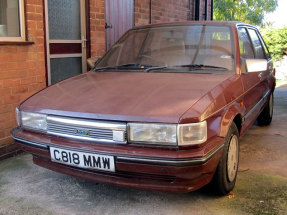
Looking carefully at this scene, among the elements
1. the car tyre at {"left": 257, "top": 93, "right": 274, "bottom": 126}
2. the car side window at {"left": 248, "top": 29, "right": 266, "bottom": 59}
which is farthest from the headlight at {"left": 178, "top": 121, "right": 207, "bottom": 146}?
the car tyre at {"left": 257, "top": 93, "right": 274, "bottom": 126}

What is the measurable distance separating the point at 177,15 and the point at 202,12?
2212 millimetres

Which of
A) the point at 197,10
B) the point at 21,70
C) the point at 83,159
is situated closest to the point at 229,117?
the point at 83,159

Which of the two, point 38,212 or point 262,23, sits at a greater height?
point 262,23

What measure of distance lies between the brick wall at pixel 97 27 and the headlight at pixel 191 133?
12.1 ft

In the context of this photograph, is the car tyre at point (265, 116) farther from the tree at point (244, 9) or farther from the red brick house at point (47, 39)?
the tree at point (244, 9)

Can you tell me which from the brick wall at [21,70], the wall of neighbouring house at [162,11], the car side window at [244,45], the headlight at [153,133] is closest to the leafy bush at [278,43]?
the wall of neighbouring house at [162,11]

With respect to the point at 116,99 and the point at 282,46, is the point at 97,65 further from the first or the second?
the point at 282,46

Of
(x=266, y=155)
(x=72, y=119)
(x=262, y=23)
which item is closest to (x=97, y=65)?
(x=72, y=119)

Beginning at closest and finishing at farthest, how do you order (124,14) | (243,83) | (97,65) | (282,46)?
(243,83)
(97,65)
(124,14)
(282,46)

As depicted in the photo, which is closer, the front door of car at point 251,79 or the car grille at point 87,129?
the car grille at point 87,129

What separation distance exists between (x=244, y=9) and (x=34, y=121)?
2182cm

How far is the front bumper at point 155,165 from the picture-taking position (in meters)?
2.50

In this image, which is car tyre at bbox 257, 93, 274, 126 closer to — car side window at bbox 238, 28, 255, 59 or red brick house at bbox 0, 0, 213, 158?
car side window at bbox 238, 28, 255, 59

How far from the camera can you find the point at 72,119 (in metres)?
2.79
